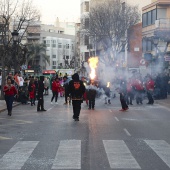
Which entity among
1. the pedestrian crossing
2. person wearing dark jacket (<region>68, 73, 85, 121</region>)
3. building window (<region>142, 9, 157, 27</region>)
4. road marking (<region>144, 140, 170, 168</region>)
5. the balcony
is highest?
building window (<region>142, 9, 157, 27</region>)

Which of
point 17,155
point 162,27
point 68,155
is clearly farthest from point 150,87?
point 17,155

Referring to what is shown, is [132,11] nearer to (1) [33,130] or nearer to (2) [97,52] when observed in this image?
(2) [97,52]

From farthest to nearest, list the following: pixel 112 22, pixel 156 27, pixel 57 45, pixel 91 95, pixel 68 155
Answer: pixel 57 45
pixel 112 22
pixel 156 27
pixel 91 95
pixel 68 155

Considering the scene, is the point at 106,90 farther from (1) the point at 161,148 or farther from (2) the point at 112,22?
(2) the point at 112,22

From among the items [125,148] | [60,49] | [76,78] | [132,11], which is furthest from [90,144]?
[60,49]

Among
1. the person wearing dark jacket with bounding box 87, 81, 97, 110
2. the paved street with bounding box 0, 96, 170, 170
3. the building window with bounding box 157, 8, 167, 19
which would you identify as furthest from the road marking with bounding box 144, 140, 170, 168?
the building window with bounding box 157, 8, 167, 19

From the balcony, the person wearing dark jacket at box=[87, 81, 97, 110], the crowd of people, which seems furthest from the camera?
the balcony

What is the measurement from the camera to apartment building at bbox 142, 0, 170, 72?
46.4 m

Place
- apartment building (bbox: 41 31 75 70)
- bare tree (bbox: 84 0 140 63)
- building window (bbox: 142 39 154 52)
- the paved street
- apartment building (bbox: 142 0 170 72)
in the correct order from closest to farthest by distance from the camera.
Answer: the paved street, apartment building (bbox: 142 0 170 72), building window (bbox: 142 39 154 52), bare tree (bbox: 84 0 140 63), apartment building (bbox: 41 31 75 70)

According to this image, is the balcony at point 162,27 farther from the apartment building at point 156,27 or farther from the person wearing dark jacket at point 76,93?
the person wearing dark jacket at point 76,93

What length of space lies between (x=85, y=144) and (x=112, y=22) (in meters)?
49.6

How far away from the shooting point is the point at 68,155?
38.0ft

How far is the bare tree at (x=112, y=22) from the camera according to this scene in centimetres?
6169

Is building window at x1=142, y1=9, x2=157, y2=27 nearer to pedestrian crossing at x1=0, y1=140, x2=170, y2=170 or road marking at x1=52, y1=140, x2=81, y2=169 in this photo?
pedestrian crossing at x1=0, y1=140, x2=170, y2=170
